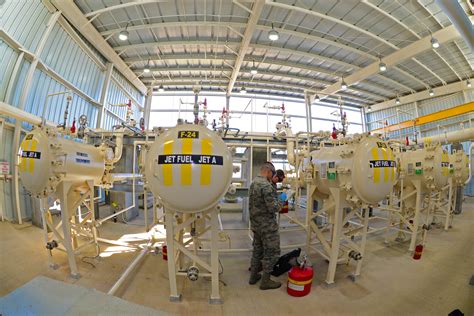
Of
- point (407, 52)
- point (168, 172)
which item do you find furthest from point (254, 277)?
point (407, 52)

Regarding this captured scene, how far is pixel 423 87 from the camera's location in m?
9.98

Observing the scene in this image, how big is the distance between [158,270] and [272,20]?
22.3 feet

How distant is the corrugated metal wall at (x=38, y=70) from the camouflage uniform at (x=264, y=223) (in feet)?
16.7

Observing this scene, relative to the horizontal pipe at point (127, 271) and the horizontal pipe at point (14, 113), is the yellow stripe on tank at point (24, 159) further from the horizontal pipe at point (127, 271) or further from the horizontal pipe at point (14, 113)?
the horizontal pipe at point (127, 271)

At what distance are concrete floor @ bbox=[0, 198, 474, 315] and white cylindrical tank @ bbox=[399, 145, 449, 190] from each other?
1.31 metres

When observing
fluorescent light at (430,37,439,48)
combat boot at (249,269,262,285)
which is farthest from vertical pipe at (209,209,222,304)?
fluorescent light at (430,37,439,48)

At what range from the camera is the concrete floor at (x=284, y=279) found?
218 cm

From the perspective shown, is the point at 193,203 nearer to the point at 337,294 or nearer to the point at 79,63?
the point at 337,294

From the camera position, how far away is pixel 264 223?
2.58 metres

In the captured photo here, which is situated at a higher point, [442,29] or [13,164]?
[442,29]

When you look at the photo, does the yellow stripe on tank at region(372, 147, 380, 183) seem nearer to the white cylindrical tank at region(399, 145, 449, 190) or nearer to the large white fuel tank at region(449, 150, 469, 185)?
the white cylindrical tank at region(399, 145, 449, 190)

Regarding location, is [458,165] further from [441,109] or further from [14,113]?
[14,113]

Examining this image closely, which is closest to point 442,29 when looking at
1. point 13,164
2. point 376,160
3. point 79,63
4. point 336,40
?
point 336,40

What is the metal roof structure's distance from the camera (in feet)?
17.7
